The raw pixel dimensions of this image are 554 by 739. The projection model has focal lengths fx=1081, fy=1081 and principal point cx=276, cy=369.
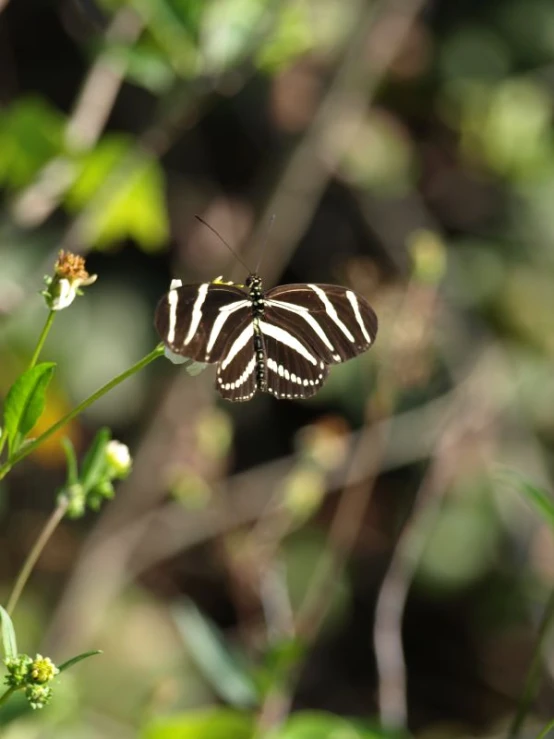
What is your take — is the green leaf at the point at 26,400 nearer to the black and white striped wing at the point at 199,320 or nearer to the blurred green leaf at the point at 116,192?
the black and white striped wing at the point at 199,320

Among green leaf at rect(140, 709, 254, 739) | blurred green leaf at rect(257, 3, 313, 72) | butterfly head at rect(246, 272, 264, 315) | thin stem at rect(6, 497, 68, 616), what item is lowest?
green leaf at rect(140, 709, 254, 739)

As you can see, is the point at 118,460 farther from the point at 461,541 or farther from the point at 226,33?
the point at 461,541

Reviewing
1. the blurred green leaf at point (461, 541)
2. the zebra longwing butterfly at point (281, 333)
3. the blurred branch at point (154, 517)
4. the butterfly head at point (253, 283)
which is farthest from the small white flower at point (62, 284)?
the blurred green leaf at point (461, 541)

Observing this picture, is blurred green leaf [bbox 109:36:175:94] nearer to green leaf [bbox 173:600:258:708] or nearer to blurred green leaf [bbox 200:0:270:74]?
blurred green leaf [bbox 200:0:270:74]

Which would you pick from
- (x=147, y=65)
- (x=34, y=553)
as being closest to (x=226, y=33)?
(x=147, y=65)

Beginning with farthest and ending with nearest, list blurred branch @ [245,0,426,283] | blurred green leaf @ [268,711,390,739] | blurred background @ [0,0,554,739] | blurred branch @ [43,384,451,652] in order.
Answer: blurred branch @ [245,0,426,283] < blurred background @ [0,0,554,739] < blurred branch @ [43,384,451,652] < blurred green leaf @ [268,711,390,739]

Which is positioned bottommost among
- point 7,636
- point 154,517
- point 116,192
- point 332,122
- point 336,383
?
point 7,636

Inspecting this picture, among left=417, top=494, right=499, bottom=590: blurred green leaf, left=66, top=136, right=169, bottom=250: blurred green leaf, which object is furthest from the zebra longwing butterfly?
left=417, top=494, right=499, bottom=590: blurred green leaf
